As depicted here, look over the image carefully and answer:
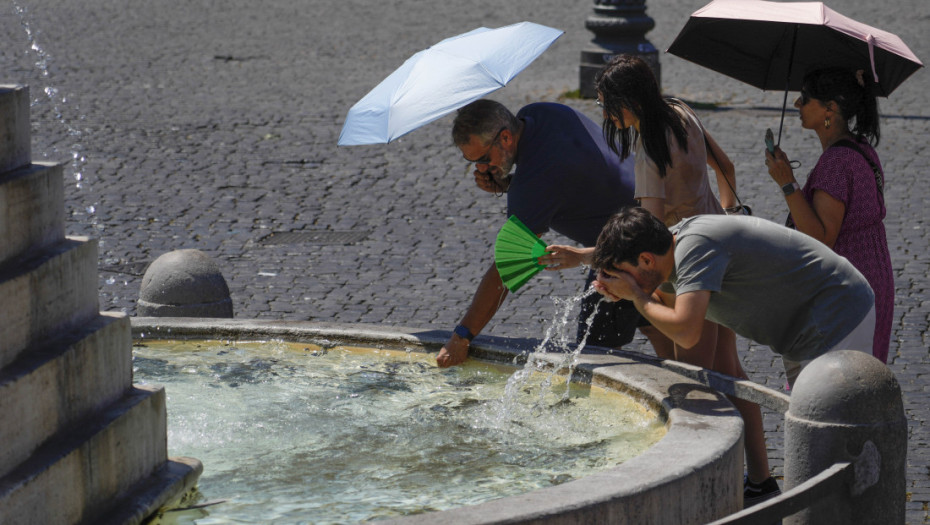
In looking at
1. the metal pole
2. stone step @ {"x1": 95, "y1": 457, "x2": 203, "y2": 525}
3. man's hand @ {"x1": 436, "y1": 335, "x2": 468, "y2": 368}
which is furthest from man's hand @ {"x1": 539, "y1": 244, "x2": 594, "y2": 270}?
the metal pole

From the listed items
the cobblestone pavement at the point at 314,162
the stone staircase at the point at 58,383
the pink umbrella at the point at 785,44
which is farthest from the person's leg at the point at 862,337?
the stone staircase at the point at 58,383

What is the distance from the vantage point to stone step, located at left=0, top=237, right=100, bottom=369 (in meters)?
3.22

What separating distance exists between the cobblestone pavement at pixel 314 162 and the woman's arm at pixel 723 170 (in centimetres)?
94

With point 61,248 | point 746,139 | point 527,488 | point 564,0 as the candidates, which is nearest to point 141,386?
point 61,248

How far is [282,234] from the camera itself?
8133 mm

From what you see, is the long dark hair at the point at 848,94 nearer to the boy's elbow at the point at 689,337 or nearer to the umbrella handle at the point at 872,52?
the umbrella handle at the point at 872,52

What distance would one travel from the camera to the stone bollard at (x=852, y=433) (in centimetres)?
337

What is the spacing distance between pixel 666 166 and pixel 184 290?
2433 millimetres

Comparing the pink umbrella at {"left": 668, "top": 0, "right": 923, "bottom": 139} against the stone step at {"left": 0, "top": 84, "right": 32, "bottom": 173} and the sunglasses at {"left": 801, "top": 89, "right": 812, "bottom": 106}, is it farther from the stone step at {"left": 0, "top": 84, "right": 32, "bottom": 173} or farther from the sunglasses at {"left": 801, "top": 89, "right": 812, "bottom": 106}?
the stone step at {"left": 0, "top": 84, "right": 32, "bottom": 173}

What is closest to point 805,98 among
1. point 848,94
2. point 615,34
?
point 848,94

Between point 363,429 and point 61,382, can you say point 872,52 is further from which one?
point 61,382

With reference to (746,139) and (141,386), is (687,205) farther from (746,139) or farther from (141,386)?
(746,139)

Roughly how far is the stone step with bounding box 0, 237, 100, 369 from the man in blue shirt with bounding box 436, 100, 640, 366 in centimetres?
144

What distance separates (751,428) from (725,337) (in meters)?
0.33
